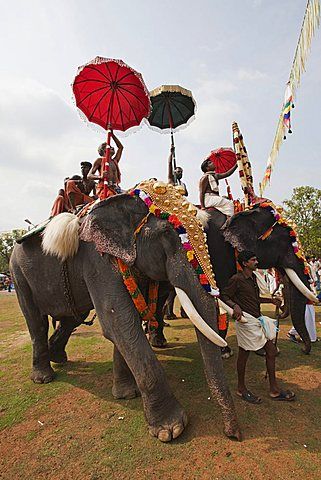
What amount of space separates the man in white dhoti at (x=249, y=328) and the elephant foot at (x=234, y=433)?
74cm

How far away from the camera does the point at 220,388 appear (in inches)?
125

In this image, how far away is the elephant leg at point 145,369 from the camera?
3.33 meters

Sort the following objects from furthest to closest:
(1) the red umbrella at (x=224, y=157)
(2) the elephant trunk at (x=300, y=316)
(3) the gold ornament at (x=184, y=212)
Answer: (1) the red umbrella at (x=224, y=157), (2) the elephant trunk at (x=300, y=316), (3) the gold ornament at (x=184, y=212)

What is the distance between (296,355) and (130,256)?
11.9 feet

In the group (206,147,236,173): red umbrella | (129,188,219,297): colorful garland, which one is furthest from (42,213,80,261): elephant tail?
(206,147,236,173): red umbrella

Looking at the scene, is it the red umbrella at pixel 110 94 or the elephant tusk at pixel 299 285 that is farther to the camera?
the elephant tusk at pixel 299 285

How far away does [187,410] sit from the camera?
376 cm

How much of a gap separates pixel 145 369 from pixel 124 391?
94 cm

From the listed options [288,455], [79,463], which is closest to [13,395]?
[79,463]

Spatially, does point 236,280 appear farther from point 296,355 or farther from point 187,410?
point 296,355

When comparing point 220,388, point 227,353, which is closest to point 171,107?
point 227,353

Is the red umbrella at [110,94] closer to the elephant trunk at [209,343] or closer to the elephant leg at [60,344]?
the elephant trunk at [209,343]

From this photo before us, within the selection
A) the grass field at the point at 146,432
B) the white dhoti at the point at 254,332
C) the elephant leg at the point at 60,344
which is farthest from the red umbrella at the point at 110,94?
the grass field at the point at 146,432

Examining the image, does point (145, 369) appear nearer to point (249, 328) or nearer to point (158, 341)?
point (249, 328)
